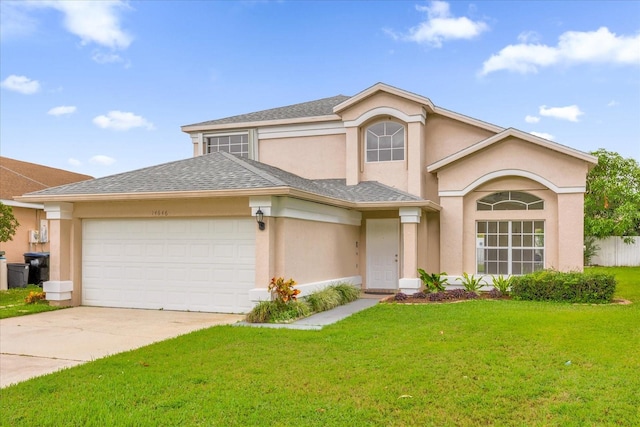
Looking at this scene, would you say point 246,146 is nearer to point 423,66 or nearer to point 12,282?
point 423,66

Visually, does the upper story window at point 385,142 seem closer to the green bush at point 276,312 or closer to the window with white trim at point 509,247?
the window with white trim at point 509,247

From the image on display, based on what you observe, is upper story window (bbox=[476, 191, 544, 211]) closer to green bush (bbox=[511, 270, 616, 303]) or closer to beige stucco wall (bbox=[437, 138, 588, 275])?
beige stucco wall (bbox=[437, 138, 588, 275])

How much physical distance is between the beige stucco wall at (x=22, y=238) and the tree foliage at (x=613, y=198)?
26.3 meters

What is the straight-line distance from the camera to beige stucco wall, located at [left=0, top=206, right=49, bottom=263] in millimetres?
21391

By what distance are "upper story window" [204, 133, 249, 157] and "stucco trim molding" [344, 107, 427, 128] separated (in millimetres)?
4145

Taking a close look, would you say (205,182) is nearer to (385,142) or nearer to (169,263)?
(169,263)

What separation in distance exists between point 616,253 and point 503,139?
655 inches

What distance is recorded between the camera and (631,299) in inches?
553

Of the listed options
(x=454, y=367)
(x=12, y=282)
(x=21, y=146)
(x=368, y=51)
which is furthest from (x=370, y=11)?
(x=21, y=146)

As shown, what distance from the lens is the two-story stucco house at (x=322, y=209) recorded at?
12.8 metres

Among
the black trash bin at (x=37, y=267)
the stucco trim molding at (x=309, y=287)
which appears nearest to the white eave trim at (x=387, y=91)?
the stucco trim molding at (x=309, y=287)

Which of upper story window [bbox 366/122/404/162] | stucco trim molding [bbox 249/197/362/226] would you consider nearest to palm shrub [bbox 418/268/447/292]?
stucco trim molding [bbox 249/197/362/226]

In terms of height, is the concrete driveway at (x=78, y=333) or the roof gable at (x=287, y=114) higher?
the roof gable at (x=287, y=114)

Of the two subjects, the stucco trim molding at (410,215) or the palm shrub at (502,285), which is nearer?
the palm shrub at (502,285)
